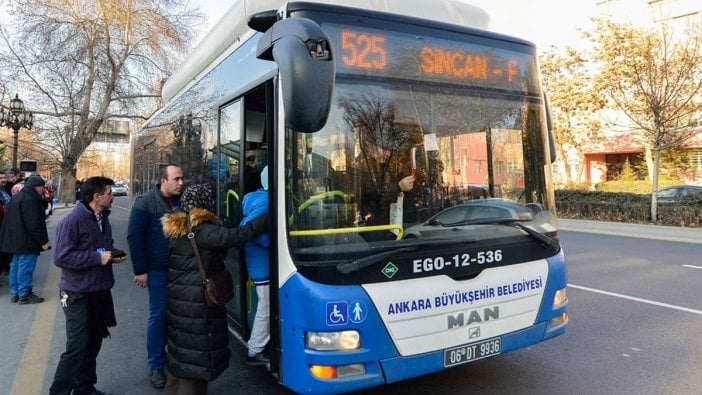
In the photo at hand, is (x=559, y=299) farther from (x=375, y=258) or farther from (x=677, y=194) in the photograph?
(x=677, y=194)

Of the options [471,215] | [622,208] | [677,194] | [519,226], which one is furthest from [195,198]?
[677,194]

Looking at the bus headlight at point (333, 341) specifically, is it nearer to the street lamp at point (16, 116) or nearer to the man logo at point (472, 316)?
the man logo at point (472, 316)

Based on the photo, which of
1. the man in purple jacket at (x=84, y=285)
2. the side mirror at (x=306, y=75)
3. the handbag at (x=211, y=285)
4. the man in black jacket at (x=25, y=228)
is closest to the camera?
the side mirror at (x=306, y=75)

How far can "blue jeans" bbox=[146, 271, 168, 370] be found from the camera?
3.98 m

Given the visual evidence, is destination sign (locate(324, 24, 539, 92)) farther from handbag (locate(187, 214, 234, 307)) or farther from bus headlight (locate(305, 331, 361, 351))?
bus headlight (locate(305, 331, 361, 351))

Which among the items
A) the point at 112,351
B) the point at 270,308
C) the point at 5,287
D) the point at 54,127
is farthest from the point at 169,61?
the point at 270,308

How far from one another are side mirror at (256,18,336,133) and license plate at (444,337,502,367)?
1.74 meters

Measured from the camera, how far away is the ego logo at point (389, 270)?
9.74ft

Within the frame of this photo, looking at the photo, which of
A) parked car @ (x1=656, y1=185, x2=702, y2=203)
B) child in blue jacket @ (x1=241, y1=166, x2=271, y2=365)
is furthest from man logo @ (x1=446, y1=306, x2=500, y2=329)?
parked car @ (x1=656, y1=185, x2=702, y2=203)

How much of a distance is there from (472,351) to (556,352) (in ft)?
6.28

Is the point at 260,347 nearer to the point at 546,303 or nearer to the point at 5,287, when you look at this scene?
the point at 546,303

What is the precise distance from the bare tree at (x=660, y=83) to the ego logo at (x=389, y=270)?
17.4 metres

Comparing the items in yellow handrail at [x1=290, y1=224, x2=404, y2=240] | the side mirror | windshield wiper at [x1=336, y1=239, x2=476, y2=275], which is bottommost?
windshield wiper at [x1=336, y1=239, x2=476, y2=275]

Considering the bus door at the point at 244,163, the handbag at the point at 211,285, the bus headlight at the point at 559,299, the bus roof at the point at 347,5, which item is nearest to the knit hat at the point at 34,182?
the bus roof at the point at 347,5
